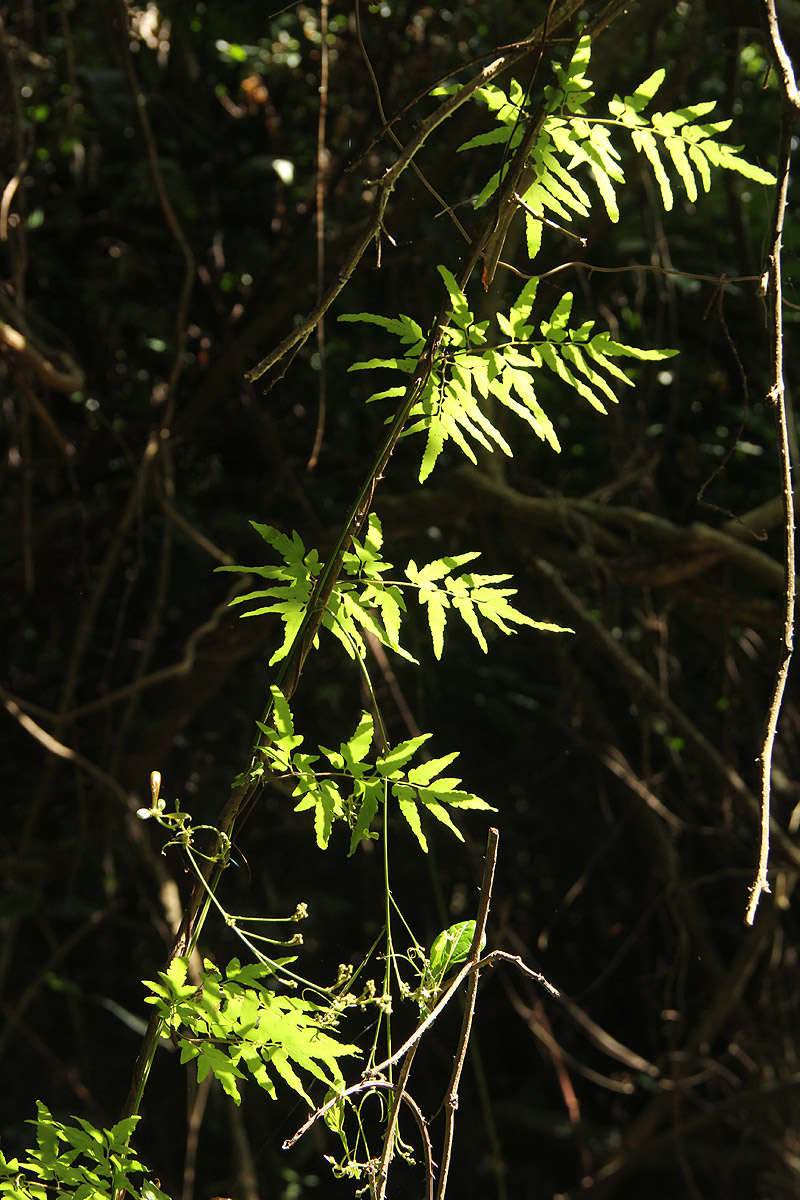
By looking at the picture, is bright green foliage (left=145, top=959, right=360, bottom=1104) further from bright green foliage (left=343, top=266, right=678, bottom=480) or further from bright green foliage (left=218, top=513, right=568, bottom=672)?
bright green foliage (left=343, top=266, right=678, bottom=480)

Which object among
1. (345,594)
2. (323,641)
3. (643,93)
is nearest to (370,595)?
(345,594)

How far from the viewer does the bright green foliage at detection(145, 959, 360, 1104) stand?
614mm

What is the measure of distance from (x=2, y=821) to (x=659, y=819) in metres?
1.30

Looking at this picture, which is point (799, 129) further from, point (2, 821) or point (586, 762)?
point (2, 821)

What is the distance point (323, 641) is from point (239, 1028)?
5.27ft

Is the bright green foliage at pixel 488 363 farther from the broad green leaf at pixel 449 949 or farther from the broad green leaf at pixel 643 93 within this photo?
the broad green leaf at pixel 449 949

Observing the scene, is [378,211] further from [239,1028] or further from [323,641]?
→ [323,641]

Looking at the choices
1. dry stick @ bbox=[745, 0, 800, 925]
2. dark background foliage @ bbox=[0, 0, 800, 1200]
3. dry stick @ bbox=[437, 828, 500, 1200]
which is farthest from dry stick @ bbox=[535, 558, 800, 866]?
dry stick @ bbox=[437, 828, 500, 1200]

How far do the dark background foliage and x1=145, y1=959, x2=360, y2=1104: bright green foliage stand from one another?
1310 mm

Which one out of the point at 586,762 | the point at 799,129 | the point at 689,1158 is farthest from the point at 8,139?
the point at 689,1158

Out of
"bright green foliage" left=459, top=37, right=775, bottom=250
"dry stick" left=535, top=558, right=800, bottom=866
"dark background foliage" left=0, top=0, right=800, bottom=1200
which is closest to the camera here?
"bright green foliage" left=459, top=37, right=775, bottom=250

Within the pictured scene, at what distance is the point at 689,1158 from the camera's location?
8.02 feet

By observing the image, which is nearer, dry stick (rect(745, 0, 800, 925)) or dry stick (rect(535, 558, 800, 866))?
dry stick (rect(745, 0, 800, 925))

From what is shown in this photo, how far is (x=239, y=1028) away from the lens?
0.62 metres
